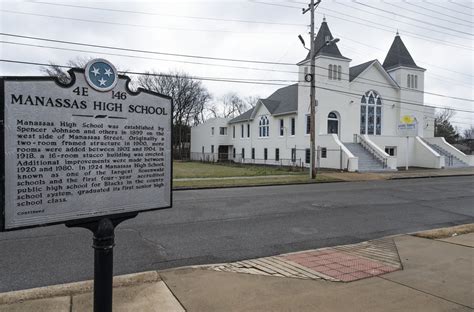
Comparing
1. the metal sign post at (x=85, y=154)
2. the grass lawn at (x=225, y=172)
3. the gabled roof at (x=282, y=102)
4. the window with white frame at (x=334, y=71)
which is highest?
the window with white frame at (x=334, y=71)

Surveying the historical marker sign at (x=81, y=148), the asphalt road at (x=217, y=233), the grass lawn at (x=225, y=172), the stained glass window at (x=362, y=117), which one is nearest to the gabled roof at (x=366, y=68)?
the stained glass window at (x=362, y=117)

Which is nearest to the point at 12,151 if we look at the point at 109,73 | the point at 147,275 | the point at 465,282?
the point at 109,73

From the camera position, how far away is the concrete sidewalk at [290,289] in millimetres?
3934

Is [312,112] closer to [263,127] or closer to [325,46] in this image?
[325,46]

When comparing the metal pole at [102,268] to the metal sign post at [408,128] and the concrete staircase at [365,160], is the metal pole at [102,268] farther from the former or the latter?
the metal sign post at [408,128]

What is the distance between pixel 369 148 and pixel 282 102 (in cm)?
1202

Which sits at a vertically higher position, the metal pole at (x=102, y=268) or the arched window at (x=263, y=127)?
the arched window at (x=263, y=127)

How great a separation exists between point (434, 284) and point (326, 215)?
17.9 ft

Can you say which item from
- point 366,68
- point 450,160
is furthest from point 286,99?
point 450,160

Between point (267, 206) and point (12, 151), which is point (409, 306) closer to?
point (12, 151)

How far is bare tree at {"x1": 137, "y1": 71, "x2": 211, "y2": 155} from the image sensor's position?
64.2 metres

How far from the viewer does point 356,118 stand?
36219 mm

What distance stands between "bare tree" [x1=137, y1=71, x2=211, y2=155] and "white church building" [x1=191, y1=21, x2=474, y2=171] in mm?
25161

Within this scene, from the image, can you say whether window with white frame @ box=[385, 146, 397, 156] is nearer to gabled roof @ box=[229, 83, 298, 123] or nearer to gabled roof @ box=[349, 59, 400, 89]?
gabled roof @ box=[349, 59, 400, 89]
